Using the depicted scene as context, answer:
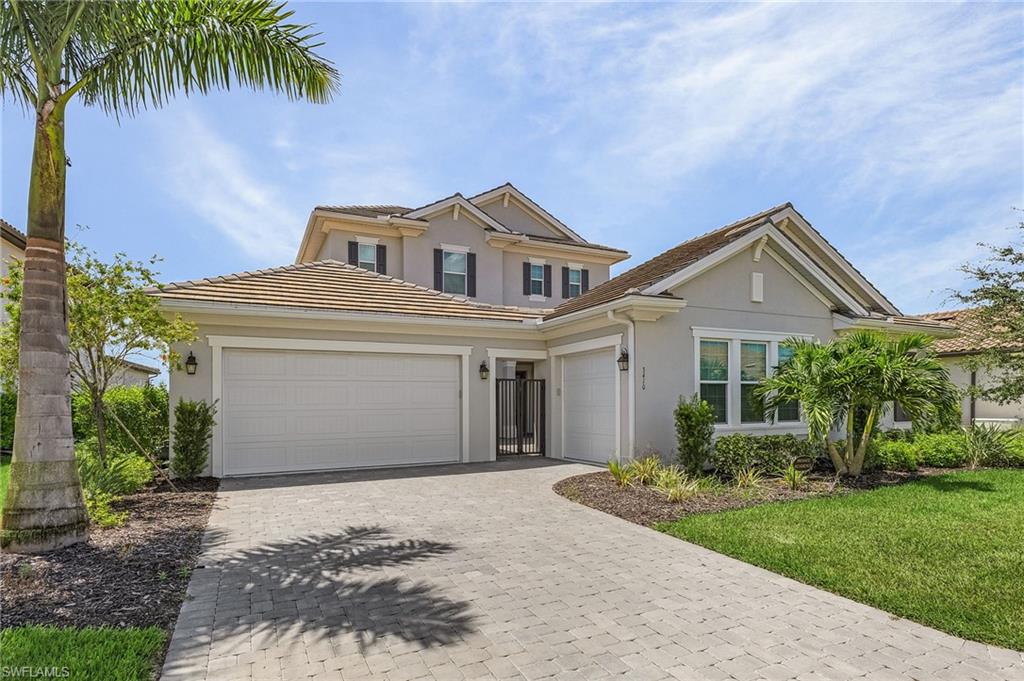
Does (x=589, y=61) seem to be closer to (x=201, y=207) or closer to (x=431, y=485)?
(x=431, y=485)

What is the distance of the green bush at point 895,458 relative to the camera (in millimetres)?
11281

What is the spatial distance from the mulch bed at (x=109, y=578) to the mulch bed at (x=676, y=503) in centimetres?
519

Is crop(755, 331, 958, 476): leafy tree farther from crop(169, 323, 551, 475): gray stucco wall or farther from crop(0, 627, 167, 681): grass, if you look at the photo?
crop(0, 627, 167, 681): grass

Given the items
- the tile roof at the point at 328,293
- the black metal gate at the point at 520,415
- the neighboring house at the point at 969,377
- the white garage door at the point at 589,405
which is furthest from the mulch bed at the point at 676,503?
the neighboring house at the point at 969,377

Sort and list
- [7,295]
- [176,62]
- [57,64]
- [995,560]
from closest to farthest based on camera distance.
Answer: [995,560], [57,64], [176,62], [7,295]

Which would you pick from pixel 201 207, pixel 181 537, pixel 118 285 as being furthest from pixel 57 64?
pixel 201 207

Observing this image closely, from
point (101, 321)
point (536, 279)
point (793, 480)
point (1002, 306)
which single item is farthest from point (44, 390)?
point (1002, 306)

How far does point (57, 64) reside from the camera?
6102 millimetres

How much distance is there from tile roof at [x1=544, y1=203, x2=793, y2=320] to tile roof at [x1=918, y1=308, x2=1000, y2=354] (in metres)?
6.14

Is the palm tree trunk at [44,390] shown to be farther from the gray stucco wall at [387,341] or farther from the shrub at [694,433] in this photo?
the shrub at [694,433]

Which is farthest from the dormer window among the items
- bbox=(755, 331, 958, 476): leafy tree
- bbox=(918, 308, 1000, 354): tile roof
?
bbox=(918, 308, 1000, 354): tile roof

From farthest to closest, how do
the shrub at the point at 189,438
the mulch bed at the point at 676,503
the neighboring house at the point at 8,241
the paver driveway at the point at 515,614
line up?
the neighboring house at the point at 8,241, the shrub at the point at 189,438, the mulch bed at the point at 676,503, the paver driveway at the point at 515,614

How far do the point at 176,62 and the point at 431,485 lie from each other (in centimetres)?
722

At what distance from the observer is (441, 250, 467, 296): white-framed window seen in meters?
19.5
